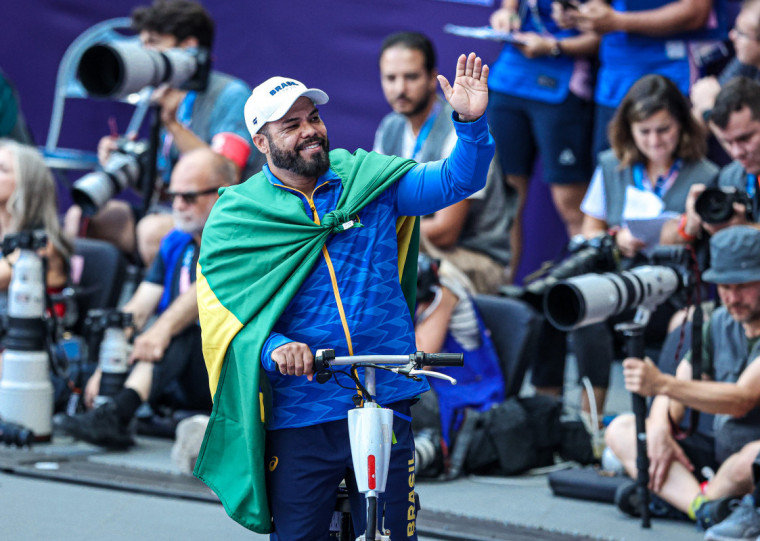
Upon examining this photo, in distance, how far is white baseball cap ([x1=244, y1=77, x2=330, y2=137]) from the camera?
310 centimetres

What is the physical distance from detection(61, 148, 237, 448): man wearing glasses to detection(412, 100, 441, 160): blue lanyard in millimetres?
976

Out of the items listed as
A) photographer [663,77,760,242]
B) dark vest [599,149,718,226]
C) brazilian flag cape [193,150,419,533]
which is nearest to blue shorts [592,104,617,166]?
dark vest [599,149,718,226]

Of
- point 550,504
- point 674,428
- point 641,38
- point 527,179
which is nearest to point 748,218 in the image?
point 674,428

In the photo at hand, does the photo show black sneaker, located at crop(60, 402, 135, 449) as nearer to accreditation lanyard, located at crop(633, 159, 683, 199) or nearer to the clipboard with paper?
the clipboard with paper

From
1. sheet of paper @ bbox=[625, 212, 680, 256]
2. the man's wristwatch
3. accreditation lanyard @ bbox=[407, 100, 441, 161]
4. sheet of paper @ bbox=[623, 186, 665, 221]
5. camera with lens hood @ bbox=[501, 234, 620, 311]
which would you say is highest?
the man's wristwatch

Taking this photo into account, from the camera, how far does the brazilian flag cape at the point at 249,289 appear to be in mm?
3062

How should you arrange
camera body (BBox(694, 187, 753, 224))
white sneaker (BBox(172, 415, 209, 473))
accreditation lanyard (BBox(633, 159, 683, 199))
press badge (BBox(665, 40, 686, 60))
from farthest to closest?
press badge (BBox(665, 40, 686, 60))
accreditation lanyard (BBox(633, 159, 683, 199))
white sneaker (BBox(172, 415, 209, 473))
camera body (BBox(694, 187, 753, 224))

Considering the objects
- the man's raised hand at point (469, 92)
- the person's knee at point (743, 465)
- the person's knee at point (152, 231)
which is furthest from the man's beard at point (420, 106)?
the man's raised hand at point (469, 92)

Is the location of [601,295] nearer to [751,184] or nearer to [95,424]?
[751,184]

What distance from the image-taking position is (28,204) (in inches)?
245

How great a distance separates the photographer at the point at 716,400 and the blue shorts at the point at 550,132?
2.17 meters

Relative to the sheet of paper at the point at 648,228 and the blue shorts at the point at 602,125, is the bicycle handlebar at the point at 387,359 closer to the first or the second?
the sheet of paper at the point at 648,228

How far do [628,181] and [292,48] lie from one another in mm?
3719

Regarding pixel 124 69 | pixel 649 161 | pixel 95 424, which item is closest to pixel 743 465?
pixel 649 161
